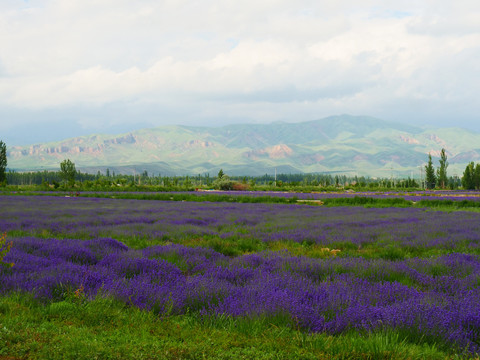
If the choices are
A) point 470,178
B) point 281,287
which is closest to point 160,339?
point 281,287

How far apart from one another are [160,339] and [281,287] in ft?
8.00

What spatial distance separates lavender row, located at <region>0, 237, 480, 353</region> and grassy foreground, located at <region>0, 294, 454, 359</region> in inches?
12.6

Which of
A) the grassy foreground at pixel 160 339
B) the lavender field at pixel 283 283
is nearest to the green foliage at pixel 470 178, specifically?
the lavender field at pixel 283 283

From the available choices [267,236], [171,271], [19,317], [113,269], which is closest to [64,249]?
[113,269]

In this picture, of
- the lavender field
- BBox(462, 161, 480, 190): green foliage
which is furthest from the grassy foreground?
BBox(462, 161, 480, 190): green foliage

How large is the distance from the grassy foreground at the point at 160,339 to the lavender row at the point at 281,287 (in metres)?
0.32

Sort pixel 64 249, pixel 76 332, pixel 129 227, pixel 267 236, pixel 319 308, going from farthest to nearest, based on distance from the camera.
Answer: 1. pixel 129 227
2. pixel 267 236
3. pixel 64 249
4. pixel 319 308
5. pixel 76 332

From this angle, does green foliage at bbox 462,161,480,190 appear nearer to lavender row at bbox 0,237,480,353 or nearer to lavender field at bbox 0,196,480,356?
lavender field at bbox 0,196,480,356

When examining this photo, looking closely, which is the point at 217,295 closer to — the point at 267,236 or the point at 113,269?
the point at 113,269

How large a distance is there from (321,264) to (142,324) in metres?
4.36

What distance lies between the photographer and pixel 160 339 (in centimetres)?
411

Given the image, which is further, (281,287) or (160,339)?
(281,287)

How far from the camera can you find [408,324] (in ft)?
14.4

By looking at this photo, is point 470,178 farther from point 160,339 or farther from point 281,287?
point 160,339
